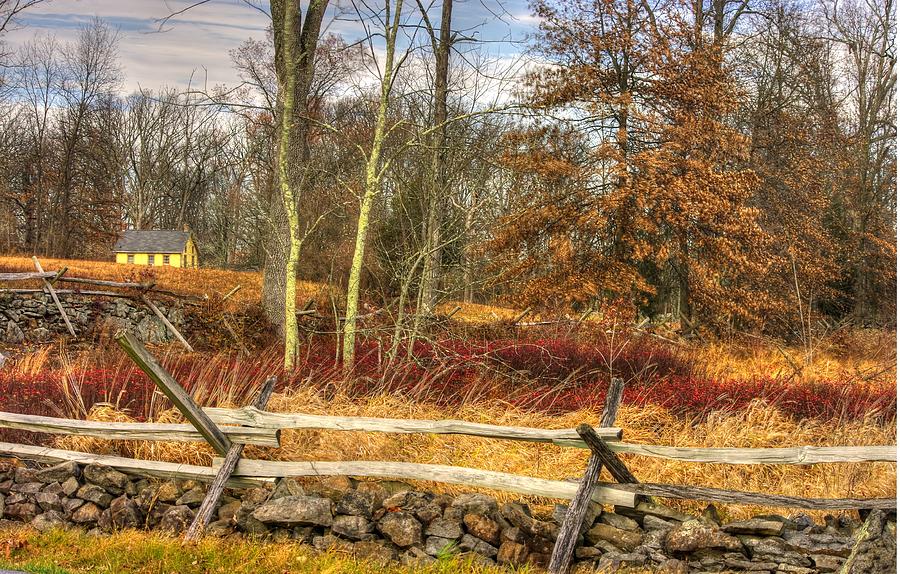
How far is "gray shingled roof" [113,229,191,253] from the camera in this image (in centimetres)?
3147

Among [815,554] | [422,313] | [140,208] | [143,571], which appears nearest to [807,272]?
[422,313]

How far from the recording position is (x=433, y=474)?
5668 millimetres

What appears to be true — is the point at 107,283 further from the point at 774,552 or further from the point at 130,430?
the point at 774,552

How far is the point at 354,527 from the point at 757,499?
2.75 meters

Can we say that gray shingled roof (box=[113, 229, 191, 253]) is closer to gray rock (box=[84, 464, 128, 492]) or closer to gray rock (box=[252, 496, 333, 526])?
gray rock (box=[84, 464, 128, 492])

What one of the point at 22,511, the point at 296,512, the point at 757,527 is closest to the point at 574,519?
the point at 757,527

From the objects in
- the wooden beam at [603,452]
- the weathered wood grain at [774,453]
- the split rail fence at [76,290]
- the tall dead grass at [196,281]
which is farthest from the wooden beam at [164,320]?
the weathered wood grain at [774,453]

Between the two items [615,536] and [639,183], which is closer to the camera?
[615,536]

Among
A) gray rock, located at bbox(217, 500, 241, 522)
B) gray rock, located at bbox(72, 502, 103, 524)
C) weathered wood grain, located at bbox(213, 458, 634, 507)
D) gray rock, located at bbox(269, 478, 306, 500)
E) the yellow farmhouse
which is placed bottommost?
gray rock, located at bbox(72, 502, 103, 524)

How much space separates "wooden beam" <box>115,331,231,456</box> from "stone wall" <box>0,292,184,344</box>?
10246 millimetres

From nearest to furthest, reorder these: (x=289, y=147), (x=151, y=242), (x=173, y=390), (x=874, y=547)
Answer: (x=874, y=547)
(x=173, y=390)
(x=289, y=147)
(x=151, y=242)

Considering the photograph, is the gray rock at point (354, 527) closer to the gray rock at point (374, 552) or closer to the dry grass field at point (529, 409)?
the gray rock at point (374, 552)

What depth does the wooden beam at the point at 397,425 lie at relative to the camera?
5418mm

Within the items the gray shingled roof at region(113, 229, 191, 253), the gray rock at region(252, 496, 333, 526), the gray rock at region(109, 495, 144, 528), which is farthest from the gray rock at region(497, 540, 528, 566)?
the gray shingled roof at region(113, 229, 191, 253)
